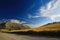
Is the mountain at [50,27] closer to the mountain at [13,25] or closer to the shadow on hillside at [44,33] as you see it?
the shadow on hillside at [44,33]

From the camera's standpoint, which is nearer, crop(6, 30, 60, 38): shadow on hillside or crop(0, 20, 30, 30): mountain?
crop(6, 30, 60, 38): shadow on hillside

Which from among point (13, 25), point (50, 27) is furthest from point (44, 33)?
point (13, 25)

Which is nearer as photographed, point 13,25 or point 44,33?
point 44,33

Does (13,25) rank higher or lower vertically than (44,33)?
higher

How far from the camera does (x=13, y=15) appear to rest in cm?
276

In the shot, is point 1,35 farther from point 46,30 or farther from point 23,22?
point 46,30

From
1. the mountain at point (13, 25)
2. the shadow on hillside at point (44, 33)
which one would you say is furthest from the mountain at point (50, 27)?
the mountain at point (13, 25)

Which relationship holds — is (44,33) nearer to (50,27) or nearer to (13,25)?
(50,27)

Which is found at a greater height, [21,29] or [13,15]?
[13,15]

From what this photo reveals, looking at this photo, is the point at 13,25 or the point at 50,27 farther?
the point at 13,25

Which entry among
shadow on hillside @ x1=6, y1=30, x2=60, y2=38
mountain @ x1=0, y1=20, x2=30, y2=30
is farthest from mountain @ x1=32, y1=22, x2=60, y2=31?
mountain @ x1=0, y1=20, x2=30, y2=30

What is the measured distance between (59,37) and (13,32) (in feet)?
2.73

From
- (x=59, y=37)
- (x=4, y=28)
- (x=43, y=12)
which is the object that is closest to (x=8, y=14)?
(x=4, y=28)

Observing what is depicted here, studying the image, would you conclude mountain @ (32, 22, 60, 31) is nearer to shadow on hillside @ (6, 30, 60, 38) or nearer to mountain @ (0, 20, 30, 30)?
shadow on hillside @ (6, 30, 60, 38)
